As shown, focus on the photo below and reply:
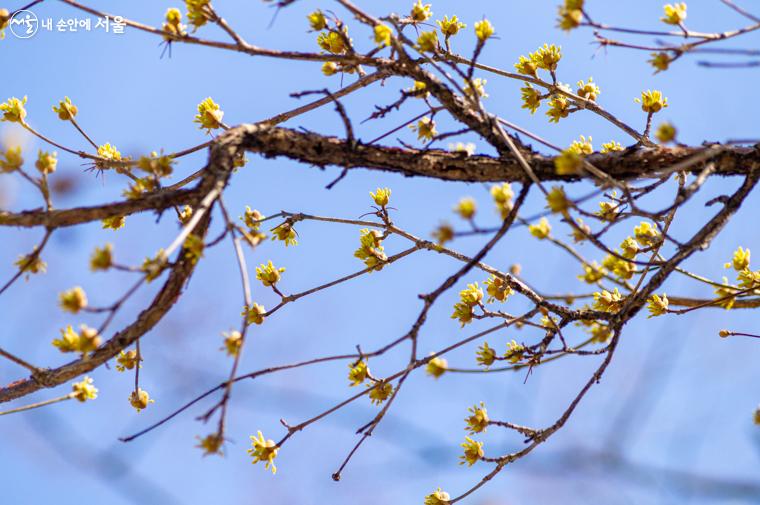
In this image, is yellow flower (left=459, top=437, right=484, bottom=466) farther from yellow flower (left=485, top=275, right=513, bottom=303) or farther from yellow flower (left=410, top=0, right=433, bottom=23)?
yellow flower (left=410, top=0, right=433, bottom=23)

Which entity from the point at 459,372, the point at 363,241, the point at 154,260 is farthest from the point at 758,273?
the point at 154,260

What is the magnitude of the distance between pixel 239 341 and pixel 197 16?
989 mm

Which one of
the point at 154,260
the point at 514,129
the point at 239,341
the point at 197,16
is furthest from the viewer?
the point at 514,129

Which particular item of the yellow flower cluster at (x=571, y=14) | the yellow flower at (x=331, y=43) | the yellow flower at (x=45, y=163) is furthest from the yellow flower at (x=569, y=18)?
the yellow flower at (x=45, y=163)

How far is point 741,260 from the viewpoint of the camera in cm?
254

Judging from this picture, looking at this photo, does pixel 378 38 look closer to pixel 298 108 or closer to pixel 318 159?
pixel 318 159

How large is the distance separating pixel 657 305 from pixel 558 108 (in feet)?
2.90

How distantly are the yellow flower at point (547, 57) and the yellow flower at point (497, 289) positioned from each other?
823 millimetres

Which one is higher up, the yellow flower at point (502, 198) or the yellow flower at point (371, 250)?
the yellow flower at point (371, 250)

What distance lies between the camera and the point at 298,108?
2.54 m

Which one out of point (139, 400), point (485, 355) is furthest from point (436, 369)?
point (139, 400)

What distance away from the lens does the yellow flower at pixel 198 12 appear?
6.85 ft

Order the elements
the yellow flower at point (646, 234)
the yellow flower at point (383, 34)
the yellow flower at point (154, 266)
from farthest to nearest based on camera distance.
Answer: the yellow flower at point (646, 234) < the yellow flower at point (383, 34) < the yellow flower at point (154, 266)

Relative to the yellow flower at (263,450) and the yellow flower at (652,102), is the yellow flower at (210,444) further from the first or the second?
the yellow flower at (652,102)
